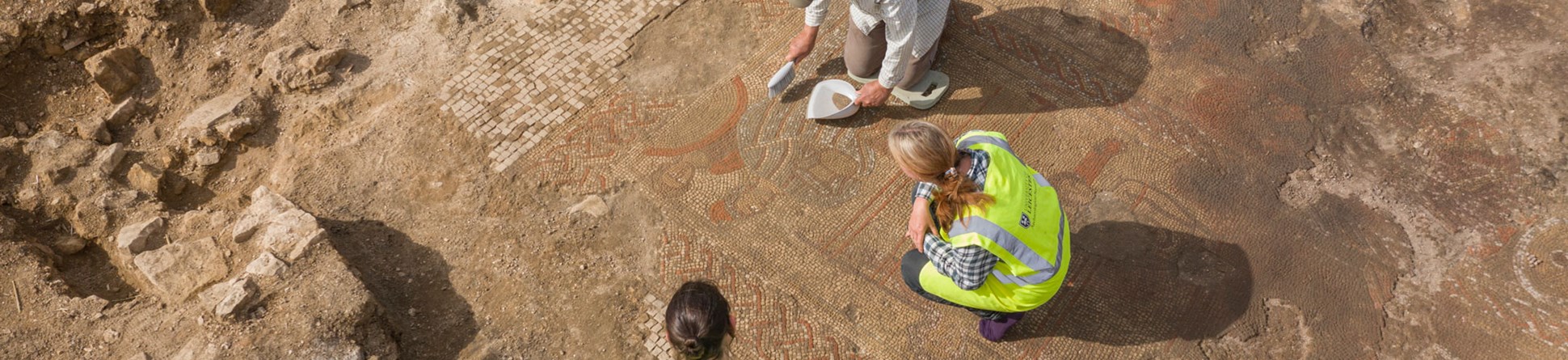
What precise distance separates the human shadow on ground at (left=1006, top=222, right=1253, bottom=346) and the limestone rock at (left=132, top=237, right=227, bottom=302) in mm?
4579

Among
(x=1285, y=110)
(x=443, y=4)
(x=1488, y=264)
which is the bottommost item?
(x=1488, y=264)

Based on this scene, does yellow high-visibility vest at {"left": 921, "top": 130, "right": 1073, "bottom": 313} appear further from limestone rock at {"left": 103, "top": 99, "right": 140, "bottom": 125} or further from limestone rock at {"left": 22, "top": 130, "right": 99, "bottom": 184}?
limestone rock at {"left": 103, "top": 99, "right": 140, "bottom": 125}

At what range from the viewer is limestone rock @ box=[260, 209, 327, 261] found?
4.64 meters

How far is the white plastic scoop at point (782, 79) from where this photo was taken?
17.5 ft

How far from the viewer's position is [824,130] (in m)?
5.40

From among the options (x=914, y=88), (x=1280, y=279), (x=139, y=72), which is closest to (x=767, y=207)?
(x=914, y=88)

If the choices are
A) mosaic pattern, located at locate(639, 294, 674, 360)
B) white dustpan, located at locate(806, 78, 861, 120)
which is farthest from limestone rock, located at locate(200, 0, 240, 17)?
white dustpan, located at locate(806, 78, 861, 120)

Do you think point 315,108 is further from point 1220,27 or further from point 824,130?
point 1220,27

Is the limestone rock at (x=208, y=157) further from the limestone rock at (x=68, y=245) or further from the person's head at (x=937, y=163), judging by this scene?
the person's head at (x=937, y=163)

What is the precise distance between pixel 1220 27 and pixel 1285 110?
2.71 ft

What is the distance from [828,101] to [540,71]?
2.13 m

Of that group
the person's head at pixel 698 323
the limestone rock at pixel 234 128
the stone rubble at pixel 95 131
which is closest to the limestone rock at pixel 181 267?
the limestone rock at pixel 234 128

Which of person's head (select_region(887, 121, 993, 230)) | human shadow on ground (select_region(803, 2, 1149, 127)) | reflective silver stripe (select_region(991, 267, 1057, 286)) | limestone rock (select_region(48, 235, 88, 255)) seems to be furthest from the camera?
human shadow on ground (select_region(803, 2, 1149, 127))

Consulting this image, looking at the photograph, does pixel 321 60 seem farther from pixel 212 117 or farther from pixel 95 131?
pixel 95 131
